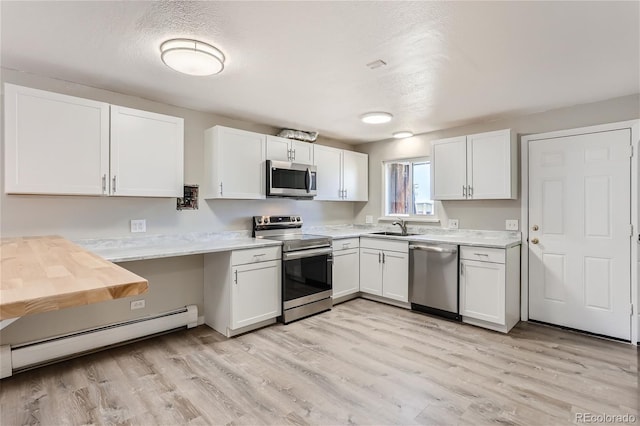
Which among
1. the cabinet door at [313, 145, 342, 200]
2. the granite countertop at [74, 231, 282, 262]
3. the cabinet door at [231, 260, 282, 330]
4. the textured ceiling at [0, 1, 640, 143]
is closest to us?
the textured ceiling at [0, 1, 640, 143]

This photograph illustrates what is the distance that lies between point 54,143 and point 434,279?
3.73 metres

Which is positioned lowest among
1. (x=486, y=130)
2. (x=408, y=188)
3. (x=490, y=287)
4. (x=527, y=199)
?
(x=490, y=287)

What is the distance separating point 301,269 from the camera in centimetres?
362

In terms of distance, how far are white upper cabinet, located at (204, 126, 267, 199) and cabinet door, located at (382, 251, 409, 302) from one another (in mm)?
1776

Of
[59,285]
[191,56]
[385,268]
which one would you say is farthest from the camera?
[385,268]

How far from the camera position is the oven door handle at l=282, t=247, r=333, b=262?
346 centimetres

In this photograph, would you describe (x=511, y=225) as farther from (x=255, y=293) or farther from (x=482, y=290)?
(x=255, y=293)

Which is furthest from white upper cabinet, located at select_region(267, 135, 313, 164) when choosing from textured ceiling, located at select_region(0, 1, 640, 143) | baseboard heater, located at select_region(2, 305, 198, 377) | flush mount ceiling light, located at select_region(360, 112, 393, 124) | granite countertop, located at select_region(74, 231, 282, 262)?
baseboard heater, located at select_region(2, 305, 198, 377)

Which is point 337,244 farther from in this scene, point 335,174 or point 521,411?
point 521,411

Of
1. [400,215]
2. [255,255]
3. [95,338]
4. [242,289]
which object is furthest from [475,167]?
[95,338]

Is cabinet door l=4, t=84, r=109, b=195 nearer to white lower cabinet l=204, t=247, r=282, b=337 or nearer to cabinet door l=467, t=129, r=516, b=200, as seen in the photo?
white lower cabinet l=204, t=247, r=282, b=337

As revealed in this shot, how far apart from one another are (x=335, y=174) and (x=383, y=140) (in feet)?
3.35

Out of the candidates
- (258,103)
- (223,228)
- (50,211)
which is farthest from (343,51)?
(50,211)

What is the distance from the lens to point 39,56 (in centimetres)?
225
